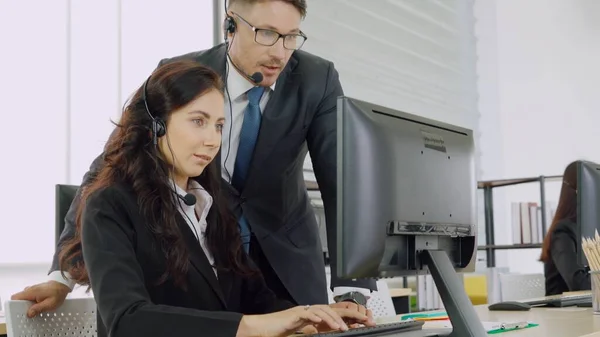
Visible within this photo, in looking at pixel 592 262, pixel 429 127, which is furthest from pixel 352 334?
pixel 592 262

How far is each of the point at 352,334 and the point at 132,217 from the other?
462 mm

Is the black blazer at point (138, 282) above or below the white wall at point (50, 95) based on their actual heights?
below

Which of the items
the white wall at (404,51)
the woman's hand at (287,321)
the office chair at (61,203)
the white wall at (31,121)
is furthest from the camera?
the white wall at (404,51)

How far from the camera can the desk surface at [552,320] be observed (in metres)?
1.46

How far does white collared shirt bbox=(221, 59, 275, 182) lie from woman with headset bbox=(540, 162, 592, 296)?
6.14 feet

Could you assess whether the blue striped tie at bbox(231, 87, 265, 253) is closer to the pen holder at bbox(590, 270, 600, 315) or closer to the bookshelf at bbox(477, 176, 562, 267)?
the pen holder at bbox(590, 270, 600, 315)

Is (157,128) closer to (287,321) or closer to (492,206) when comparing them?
(287,321)

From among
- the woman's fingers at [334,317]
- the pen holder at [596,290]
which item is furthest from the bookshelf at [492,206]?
the woman's fingers at [334,317]

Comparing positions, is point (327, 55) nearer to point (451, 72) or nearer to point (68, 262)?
point (451, 72)

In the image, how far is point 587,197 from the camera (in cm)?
218

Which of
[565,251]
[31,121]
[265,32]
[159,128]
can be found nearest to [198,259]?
[159,128]

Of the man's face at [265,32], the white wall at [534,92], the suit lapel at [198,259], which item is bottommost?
the suit lapel at [198,259]

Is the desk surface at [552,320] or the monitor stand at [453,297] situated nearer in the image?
the monitor stand at [453,297]

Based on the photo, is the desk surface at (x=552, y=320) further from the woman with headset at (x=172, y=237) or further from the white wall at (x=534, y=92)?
the white wall at (x=534, y=92)
